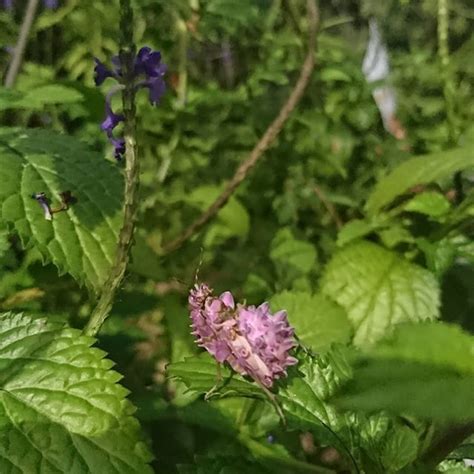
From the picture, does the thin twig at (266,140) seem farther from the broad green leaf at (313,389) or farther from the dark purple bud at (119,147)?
the broad green leaf at (313,389)

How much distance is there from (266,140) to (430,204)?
271 millimetres

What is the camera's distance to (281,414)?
70cm

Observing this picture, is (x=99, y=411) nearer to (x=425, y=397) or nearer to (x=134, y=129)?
(x=134, y=129)

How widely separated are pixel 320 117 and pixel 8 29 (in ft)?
2.25

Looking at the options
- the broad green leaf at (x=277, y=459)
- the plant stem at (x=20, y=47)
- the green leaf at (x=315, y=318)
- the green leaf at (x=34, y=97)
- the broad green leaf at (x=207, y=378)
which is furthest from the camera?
the plant stem at (x=20, y=47)

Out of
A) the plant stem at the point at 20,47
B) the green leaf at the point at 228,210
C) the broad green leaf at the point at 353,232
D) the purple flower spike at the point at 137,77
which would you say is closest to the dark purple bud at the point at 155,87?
the purple flower spike at the point at 137,77

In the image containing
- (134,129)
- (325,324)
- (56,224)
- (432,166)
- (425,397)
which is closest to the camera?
(425,397)

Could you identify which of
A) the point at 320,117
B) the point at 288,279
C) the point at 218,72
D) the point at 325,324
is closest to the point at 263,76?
the point at 320,117

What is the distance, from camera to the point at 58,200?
0.97 metres

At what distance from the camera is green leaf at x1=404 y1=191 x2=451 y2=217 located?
4.30 ft

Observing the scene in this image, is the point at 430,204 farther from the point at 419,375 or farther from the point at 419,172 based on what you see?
the point at 419,375

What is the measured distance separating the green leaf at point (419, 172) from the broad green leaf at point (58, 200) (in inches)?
18.3

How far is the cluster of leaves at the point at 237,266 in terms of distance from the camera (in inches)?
29.6

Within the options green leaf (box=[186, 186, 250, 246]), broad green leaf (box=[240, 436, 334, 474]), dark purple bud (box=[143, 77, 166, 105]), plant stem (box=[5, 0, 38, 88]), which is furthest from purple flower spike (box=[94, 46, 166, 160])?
green leaf (box=[186, 186, 250, 246])
